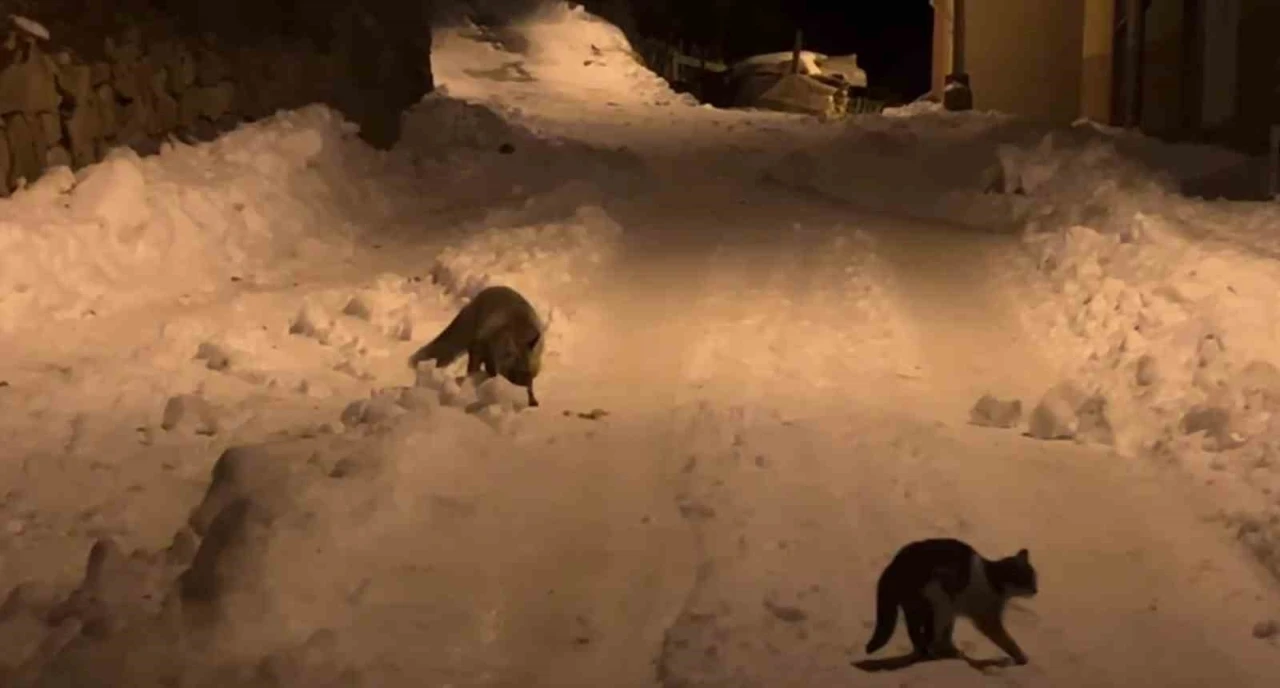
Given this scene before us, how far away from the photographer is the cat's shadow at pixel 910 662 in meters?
5.16

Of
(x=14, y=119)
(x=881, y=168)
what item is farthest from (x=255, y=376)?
(x=881, y=168)

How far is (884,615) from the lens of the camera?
519 cm

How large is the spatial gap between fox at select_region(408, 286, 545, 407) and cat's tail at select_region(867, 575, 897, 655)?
3400 mm

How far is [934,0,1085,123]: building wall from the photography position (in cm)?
2283

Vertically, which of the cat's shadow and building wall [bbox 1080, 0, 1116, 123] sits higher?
the cat's shadow

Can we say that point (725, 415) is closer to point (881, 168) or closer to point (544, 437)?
point (544, 437)

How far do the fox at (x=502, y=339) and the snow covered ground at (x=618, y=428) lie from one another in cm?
33

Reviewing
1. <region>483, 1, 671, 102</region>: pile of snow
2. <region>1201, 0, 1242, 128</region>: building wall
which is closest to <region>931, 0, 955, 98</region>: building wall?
<region>483, 1, 671, 102</region>: pile of snow

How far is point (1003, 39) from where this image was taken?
23656mm

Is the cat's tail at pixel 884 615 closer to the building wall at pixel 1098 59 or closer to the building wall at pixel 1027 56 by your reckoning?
the building wall at pixel 1098 59

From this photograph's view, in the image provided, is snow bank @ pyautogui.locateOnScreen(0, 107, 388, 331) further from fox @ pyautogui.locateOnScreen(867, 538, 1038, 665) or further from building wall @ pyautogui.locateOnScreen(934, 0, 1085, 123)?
building wall @ pyautogui.locateOnScreen(934, 0, 1085, 123)

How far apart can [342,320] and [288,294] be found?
1100 millimetres

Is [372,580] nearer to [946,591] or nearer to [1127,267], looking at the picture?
[946,591]

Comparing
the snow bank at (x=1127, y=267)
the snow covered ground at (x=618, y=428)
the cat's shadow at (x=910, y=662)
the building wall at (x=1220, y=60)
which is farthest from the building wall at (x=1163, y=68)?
the cat's shadow at (x=910, y=662)
